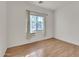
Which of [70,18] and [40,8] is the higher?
[40,8]

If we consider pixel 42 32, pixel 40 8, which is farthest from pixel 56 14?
pixel 42 32

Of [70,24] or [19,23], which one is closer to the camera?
[19,23]

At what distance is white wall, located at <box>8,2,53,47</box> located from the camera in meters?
2.82

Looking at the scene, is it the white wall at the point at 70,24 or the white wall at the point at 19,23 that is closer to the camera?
the white wall at the point at 19,23

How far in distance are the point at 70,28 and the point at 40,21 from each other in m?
1.50

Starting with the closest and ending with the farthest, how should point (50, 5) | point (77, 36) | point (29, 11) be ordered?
point (50, 5)
point (29, 11)
point (77, 36)

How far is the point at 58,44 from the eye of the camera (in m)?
3.06

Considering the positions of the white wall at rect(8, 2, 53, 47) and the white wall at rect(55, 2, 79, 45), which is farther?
the white wall at rect(55, 2, 79, 45)

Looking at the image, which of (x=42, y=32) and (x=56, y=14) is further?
(x=56, y=14)

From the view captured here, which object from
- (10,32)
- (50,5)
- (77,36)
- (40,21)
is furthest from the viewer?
(77,36)

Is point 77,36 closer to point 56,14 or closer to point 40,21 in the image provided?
point 56,14

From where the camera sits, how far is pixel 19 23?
320 cm

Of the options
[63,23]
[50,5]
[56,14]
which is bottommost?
[63,23]

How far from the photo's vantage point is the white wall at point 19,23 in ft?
9.25
